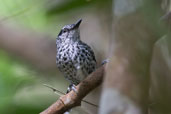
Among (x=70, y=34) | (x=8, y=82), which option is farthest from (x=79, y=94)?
(x=70, y=34)

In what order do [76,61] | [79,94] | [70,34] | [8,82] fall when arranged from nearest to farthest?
[79,94], [8,82], [76,61], [70,34]

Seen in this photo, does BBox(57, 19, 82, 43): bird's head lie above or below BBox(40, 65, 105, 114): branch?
above

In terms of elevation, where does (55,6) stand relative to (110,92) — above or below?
above

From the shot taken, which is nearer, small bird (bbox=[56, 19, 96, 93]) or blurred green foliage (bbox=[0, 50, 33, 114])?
blurred green foliage (bbox=[0, 50, 33, 114])

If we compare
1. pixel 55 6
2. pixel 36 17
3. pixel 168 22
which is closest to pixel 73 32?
pixel 36 17

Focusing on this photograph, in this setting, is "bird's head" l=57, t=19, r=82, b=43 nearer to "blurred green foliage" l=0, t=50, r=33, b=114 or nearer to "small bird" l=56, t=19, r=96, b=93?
"small bird" l=56, t=19, r=96, b=93

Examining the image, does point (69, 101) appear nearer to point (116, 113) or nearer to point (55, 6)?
point (55, 6)

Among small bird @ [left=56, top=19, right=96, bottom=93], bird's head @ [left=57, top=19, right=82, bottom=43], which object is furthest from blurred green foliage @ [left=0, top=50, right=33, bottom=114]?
bird's head @ [left=57, top=19, right=82, bottom=43]

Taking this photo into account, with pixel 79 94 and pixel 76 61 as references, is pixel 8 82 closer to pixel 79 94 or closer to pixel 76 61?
pixel 76 61

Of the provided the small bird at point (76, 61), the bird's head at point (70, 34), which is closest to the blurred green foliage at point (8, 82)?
the small bird at point (76, 61)
